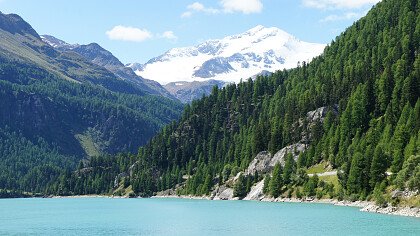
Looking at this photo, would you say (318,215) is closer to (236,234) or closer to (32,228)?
(236,234)

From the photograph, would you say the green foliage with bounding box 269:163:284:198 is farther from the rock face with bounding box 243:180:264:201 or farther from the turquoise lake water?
the turquoise lake water

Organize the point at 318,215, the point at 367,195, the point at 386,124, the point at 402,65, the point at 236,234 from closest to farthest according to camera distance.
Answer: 1. the point at 236,234
2. the point at 318,215
3. the point at 367,195
4. the point at 386,124
5. the point at 402,65

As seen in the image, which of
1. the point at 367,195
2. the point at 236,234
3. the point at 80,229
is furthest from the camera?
the point at 367,195

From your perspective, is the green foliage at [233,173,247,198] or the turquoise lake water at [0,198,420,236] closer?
the turquoise lake water at [0,198,420,236]

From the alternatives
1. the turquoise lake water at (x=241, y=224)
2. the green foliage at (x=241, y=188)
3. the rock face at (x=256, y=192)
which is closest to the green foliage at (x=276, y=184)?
the rock face at (x=256, y=192)

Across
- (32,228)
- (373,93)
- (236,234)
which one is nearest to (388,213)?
(236,234)

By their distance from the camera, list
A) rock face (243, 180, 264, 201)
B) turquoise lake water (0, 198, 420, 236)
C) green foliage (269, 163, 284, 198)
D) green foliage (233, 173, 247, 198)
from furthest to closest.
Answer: green foliage (233, 173, 247, 198)
rock face (243, 180, 264, 201)
green foliage (269, 163, 284, 198)
turquoise lake water (0, 198, 420, 236)

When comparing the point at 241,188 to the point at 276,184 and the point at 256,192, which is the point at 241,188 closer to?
the point at 256,192

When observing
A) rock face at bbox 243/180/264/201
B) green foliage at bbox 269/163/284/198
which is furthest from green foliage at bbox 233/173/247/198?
green foliage at bbox 269/163/284/198

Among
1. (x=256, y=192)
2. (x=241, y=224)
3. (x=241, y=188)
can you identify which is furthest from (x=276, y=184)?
(x=241, y=224)

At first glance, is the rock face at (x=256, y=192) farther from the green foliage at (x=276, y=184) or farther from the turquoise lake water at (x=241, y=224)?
the turquoise lake water at (x=241, y=224)

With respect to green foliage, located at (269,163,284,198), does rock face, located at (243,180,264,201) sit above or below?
below

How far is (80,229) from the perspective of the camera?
10794 centimetres

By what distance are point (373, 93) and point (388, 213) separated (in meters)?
87.2
